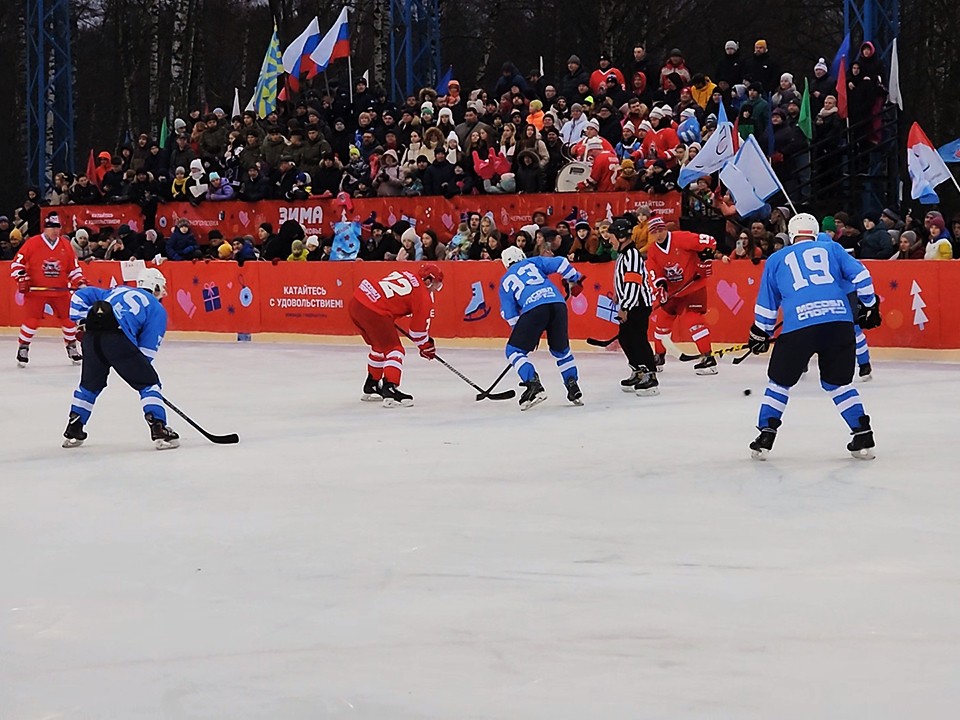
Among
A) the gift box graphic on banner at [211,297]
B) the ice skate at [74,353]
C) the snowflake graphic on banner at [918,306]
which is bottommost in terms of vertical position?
the ice skate at [74,353]

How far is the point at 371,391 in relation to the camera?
12.2 metres

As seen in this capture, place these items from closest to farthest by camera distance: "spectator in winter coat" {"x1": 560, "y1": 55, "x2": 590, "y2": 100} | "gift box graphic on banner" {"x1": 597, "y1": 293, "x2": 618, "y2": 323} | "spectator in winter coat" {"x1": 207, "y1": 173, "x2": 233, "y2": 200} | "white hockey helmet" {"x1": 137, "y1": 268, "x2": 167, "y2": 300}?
1. "white hockey helmet" {"x1": 137, "y1": 268, "x2": 167, "y2": 300}
2. "gift box graphic on banner" {"x1": 597, "y1": 293, "x2": 618, "y2": 323}
3. "spectator in winter coat" {"x1": 560, "y1": 55, "x2": 590, "y2": 100}
4. "spectator in winter coat" {"x1": 207, "y1": 173, "x2": 233, "y2": 200}

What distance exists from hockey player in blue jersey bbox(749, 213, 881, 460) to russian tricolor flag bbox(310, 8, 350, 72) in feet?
50.5

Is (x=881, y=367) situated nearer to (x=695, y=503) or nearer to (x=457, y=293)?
(x=457, y=293)

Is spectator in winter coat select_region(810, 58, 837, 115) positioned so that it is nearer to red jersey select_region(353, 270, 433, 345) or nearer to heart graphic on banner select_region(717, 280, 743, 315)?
heart graphic on banner select_region(717, 280, 743, 315)

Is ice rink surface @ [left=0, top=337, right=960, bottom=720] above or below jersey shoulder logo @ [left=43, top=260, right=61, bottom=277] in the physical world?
below

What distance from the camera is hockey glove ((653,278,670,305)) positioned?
13.1 metres

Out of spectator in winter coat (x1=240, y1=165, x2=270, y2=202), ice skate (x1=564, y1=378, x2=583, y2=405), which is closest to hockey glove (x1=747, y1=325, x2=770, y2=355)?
ice skate (x1=564, y1=378, x2=583, y2=405)

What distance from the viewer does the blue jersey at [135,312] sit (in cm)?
927

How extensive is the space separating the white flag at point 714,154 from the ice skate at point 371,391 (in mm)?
5389

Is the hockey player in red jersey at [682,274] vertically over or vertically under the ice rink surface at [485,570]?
over

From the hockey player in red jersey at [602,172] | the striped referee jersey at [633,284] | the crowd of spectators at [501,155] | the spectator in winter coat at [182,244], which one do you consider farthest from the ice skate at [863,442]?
the spectator in winter coat at [182,244]

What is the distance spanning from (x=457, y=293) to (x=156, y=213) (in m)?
6.28

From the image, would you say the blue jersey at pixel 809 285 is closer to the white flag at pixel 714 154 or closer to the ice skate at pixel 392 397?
the ice skate at pixel 392 397
